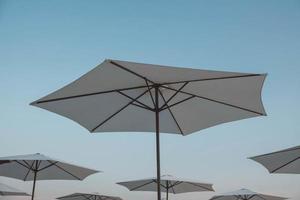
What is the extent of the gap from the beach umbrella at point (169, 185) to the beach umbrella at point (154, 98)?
3927 millimetres

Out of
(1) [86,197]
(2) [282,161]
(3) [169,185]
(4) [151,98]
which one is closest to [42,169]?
(3) [169,185]

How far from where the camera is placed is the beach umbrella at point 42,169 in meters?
8.07

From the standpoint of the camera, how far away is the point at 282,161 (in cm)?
672

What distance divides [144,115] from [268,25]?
4.82 m

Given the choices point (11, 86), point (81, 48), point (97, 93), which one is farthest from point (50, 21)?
point (97, 93)

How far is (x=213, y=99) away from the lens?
16.5ft

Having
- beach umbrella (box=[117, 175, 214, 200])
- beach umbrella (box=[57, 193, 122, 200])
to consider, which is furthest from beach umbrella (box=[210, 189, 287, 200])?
beach umbrella (box=[57, 193, 122, 200])

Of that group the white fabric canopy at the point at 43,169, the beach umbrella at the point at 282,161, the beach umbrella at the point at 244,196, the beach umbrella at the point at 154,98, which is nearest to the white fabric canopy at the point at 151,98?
the beach umbrella at the point at 154,98

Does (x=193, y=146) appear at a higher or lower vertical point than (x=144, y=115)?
higher

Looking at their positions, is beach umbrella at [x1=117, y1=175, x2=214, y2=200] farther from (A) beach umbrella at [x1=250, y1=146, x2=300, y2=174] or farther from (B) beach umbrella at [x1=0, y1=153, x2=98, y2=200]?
(A) beach umbrella at [x1=250, y1=146, x2=300, y2=174]

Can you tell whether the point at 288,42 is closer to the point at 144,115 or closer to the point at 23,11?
the point at 144,115

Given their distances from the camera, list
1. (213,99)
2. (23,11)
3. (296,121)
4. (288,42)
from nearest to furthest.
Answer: (213,99) → (23,11) → (288,42) → (296,121)

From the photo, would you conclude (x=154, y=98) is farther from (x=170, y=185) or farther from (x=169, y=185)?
(x=169, y=185)

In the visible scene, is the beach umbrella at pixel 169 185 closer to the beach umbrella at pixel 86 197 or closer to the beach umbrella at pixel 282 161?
the beach umbrella at pixel 86 197
